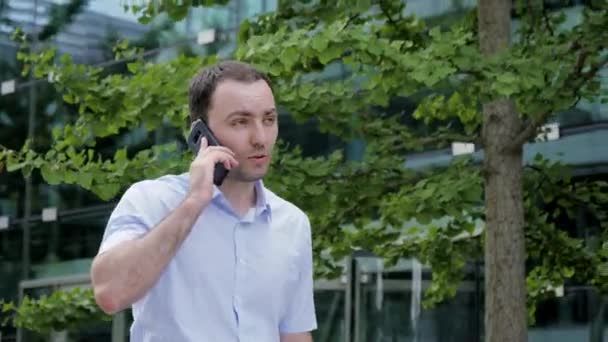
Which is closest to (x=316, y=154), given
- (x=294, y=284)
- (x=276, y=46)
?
(x=276, y=46)

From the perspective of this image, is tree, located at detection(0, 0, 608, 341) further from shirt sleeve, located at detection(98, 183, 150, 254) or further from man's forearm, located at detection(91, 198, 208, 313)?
man's forearm, located at detection(91, 198, 208, 313)

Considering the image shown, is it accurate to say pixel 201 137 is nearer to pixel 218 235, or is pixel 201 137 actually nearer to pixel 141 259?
pixel 218 235

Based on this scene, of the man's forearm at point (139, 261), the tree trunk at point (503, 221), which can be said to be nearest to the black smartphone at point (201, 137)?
the man's forearm at point (139, 261)

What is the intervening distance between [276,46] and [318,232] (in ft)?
5.52

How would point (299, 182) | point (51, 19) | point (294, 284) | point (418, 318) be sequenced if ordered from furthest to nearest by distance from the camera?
1. point (51, 19)
2. point (418, 318)
3. point (299, 182)
4. point (294, 284)

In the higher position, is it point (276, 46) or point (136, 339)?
point (276, 46)

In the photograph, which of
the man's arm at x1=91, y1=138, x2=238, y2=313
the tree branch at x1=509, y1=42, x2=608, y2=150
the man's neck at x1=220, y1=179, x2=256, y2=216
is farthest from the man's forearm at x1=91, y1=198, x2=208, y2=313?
the tree branch at x1=509, y1=42, x2=608, y2=150

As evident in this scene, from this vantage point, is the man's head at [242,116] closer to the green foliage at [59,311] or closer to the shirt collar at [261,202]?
the shirt collar at [261,202]

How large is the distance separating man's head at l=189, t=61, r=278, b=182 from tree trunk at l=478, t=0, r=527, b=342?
189 inches

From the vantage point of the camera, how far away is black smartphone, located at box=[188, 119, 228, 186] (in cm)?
289

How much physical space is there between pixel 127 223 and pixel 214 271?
215mm

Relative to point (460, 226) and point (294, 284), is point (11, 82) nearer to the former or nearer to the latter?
point (460, 226)

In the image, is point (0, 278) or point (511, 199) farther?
point (0, 278)

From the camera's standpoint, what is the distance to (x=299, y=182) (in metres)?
7.24
